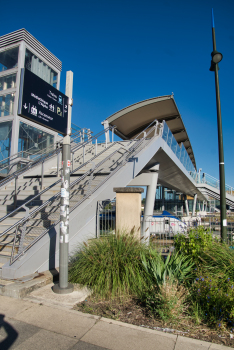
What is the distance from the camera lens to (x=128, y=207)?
712cm

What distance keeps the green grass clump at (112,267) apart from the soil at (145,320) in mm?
222

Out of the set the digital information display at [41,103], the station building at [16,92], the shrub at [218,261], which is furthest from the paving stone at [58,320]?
the station building at [16,92]

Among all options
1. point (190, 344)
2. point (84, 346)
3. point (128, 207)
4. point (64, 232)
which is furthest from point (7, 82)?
point (190, 344)

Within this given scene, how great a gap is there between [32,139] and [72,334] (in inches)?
684

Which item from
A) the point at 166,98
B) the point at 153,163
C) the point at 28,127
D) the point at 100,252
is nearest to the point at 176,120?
the point at 166,98

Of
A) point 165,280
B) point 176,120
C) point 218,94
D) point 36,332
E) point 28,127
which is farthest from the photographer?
point 176,120

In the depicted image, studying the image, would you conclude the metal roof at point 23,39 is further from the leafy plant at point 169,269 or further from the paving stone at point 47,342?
the paving stone at point 47,342

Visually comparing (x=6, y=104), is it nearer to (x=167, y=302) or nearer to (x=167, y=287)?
(x=167, y=287)

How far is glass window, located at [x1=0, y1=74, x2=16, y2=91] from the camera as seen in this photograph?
1850cm

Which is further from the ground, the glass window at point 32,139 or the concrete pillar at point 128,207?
the glass window at point 32,139

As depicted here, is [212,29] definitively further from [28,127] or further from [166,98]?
[166,98]

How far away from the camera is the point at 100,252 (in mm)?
5320

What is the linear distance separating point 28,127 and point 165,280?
16.9m

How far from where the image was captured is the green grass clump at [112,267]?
184 inches
